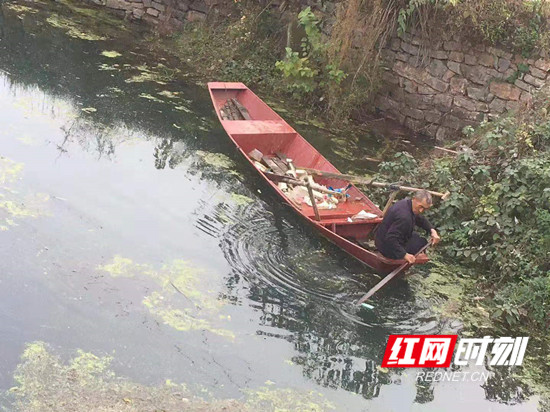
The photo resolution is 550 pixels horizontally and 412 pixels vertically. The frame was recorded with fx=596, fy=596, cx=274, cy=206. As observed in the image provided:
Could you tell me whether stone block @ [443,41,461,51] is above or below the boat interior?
above

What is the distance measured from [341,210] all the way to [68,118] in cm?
512

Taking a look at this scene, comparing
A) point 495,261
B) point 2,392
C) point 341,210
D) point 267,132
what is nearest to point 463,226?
point 495,261

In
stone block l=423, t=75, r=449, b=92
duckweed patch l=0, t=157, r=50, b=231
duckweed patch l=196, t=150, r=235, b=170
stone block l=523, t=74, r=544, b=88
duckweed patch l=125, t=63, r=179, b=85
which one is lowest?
duckweed patch l=0, t=157, r=50, b=231

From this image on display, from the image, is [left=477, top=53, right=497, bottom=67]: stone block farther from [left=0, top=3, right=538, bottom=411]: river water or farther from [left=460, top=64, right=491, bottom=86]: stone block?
[left=0, top=3, right=538, bottom=411]: river water

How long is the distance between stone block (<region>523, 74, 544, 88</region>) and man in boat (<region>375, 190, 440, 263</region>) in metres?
4.80

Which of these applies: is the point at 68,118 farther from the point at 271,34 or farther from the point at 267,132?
the point at 271,34

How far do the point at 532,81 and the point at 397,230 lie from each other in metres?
5.34

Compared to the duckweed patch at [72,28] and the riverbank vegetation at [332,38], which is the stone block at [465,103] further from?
the duckweed patch at [72,28]

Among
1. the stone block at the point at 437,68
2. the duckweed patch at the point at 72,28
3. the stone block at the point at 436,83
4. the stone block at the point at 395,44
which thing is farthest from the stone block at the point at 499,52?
the duckweed patch at the point at 72,28

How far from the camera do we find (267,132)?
10.3m

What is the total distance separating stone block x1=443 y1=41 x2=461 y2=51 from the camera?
11478 millimetres

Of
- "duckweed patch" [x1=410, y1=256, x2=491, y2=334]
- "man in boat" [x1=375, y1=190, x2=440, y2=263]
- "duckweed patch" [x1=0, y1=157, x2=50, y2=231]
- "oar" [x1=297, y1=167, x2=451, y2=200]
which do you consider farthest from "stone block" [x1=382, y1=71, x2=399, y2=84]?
"duckweed patch" [x1=0, y1=157, x2=50, y2=231]

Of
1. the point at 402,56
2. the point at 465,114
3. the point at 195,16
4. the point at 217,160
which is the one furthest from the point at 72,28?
the point at 465,114

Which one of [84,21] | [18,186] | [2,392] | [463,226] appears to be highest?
[84,21]
